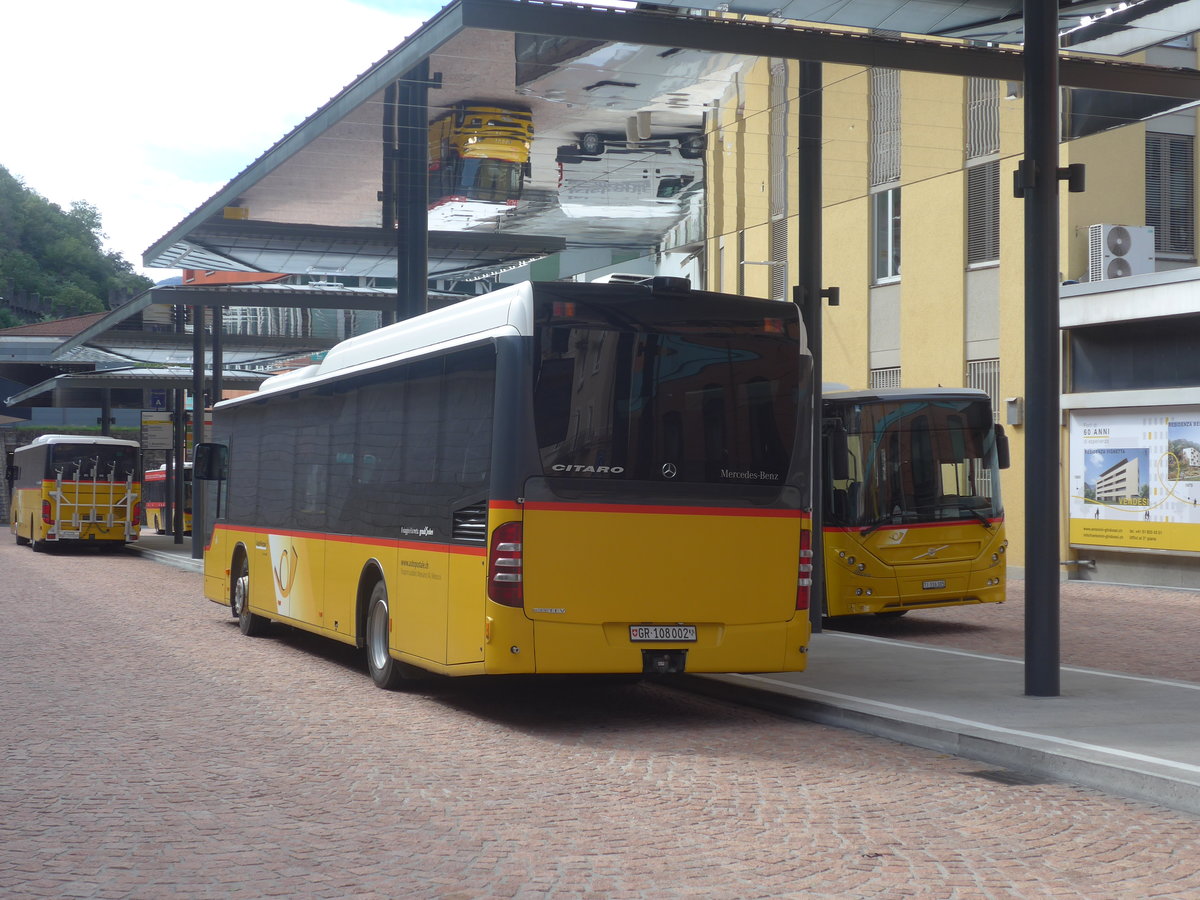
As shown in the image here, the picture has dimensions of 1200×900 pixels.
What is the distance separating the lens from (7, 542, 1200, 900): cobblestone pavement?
6031mm

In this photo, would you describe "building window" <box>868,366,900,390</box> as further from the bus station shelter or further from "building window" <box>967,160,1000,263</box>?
the bus station shelter

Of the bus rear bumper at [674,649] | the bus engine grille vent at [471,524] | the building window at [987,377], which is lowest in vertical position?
the bus rear bumper at [674,649]

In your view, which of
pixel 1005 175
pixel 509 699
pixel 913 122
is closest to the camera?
pixel 509 699

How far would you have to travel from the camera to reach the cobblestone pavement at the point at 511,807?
6031mm

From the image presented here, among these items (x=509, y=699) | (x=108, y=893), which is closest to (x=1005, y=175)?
(x=509, y=699)

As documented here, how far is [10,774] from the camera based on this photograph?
8258 mm

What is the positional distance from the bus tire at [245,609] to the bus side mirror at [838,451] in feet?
20.6

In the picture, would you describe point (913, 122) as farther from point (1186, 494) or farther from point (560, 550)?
point (1186, 494)

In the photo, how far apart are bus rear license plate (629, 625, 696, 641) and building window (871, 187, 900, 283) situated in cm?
2154

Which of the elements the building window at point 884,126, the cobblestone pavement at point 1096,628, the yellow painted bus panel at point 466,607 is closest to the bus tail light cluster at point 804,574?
the yellow painted bus panel at point 466,607

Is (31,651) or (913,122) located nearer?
(31,651)

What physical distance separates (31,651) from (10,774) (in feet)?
23.2

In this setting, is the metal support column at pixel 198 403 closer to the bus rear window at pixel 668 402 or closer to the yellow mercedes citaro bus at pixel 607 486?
the yellow mercedes citaro bus at pixel 607 486

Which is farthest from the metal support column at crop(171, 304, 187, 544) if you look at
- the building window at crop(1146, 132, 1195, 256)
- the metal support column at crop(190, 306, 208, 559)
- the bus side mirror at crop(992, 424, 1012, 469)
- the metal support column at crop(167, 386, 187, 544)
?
the bus side mirror at crop(992, 424, 1012, 469)
